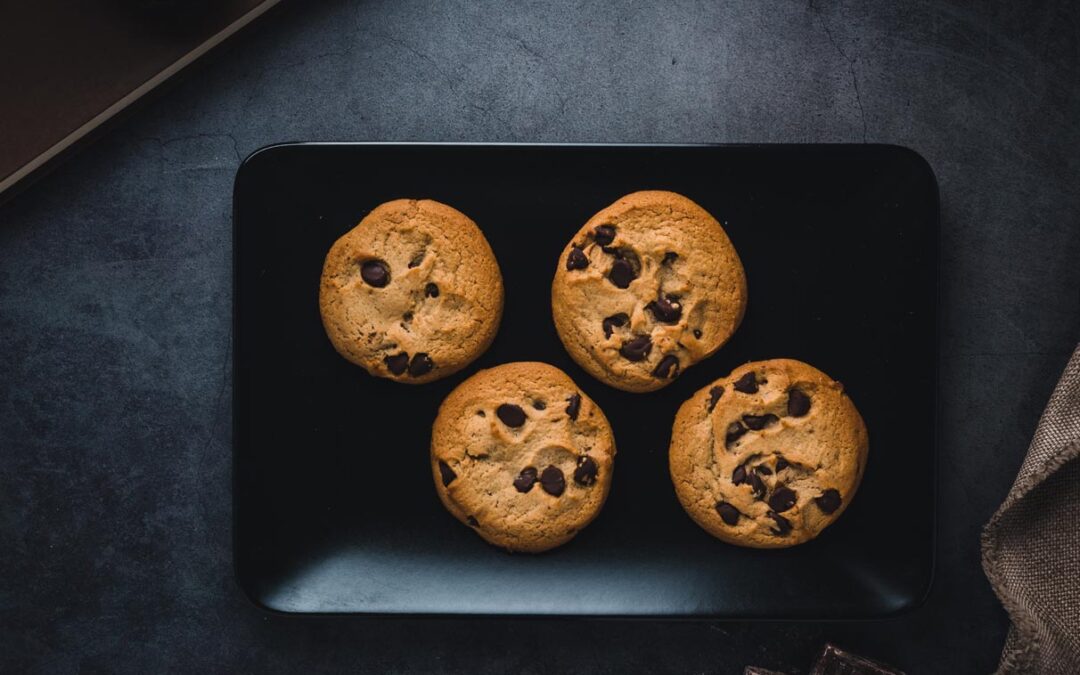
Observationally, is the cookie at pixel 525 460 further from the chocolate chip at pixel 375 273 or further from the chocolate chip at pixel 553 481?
the chocolate chip at pixel 375 273

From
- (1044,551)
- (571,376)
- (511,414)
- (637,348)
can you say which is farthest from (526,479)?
(1044,551)

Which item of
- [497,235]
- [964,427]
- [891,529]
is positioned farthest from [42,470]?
[964,427]

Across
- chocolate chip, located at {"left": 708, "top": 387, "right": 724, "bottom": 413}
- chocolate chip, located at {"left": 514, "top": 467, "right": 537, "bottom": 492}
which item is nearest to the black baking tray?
chocolate chip, located at {"left": 708, "top": 387, "right": 724, "bottom": 413}

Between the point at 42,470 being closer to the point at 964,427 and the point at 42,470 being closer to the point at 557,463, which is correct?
the point at 557,463

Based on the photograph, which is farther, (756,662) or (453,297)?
(756,662)

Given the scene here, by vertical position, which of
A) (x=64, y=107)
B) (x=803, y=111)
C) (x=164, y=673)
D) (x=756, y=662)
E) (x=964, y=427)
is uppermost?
(x=803, y=111)

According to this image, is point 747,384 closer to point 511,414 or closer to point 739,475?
point 739,475

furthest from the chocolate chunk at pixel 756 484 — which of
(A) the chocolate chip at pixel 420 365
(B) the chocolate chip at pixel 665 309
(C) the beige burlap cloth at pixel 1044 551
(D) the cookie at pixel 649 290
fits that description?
(A) the chocolate chip at pixel 420 365
